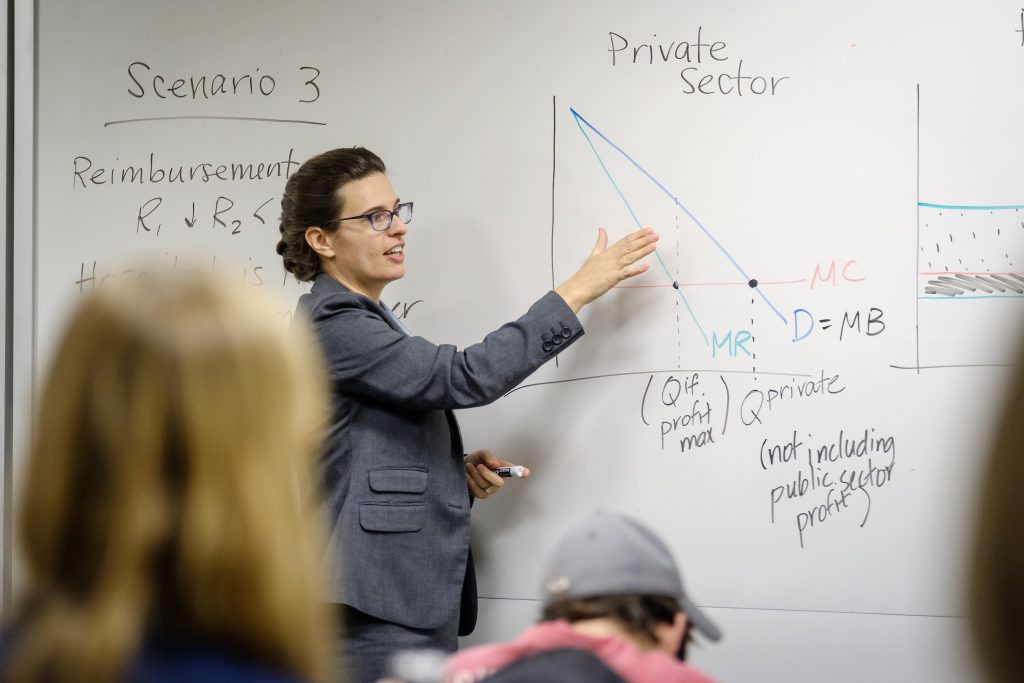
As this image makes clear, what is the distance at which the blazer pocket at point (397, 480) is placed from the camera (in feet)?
5.37

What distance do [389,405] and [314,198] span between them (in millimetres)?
394

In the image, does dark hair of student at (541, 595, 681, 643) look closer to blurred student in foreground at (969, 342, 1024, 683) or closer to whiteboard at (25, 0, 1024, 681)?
blurred student in foreground at (969, 342, 1024, 683)

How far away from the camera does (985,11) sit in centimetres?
170

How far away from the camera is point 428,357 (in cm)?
162

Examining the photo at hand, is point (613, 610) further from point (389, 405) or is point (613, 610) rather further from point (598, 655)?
point (389, 405)

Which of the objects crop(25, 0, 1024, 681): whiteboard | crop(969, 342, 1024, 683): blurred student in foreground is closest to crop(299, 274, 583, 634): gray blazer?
crop(25, 0, 1024, 681): whiteboard

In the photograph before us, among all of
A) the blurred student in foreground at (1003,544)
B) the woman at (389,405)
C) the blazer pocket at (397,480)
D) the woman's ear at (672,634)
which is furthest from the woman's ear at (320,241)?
the blurred student in foreground at (1003,544)

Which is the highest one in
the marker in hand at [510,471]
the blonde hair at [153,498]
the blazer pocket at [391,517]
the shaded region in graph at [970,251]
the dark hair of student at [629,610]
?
the shaded region in graph at [970,251]

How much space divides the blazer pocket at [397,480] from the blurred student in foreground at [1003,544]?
1.19 meters

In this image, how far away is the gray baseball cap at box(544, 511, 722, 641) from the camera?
0.97 metres

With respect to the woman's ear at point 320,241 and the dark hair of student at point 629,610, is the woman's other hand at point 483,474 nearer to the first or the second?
the woman's ear at point 320,241

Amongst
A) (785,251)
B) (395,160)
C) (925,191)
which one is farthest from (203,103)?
(925,191)

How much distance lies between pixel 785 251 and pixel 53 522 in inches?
55.5

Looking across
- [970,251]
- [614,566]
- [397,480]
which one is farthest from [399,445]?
[970,251]
